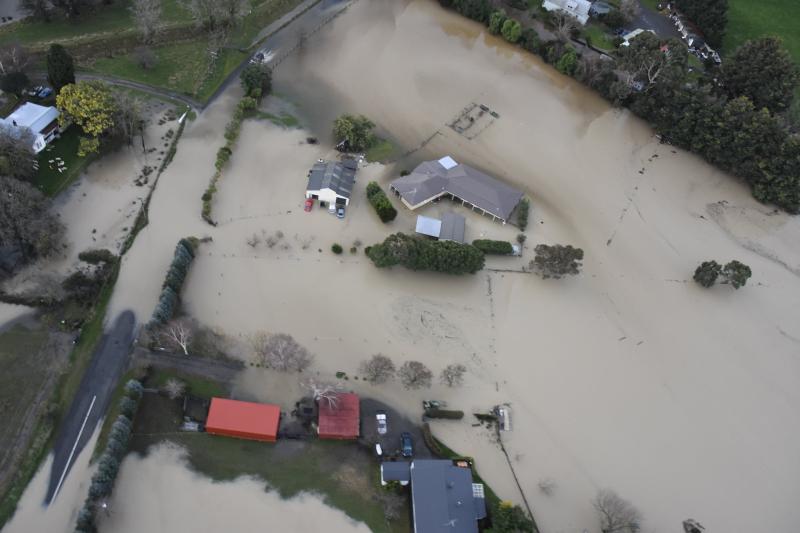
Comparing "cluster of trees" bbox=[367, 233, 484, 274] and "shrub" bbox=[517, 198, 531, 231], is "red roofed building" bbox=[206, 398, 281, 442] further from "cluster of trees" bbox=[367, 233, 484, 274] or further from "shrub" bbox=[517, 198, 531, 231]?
"shrub" bbox=[517, 198, 531, 231]

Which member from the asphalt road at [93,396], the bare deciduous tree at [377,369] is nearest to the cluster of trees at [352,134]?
the bare deciduous tree at [377,369]

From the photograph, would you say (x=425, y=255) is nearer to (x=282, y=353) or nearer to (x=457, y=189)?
(x=457, y=189)

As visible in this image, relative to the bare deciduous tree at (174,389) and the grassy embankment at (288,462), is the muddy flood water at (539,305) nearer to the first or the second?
→ the grassy embankment at (288,462)

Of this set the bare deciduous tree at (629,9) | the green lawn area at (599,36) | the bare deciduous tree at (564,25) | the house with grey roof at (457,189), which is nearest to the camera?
the house with grey roof at (457,189)

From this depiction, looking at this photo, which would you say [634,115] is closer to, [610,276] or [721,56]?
[721,56]

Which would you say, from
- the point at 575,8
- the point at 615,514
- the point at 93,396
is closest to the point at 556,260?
the point at 615,514

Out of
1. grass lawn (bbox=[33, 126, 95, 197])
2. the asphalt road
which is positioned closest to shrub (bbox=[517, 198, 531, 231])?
the asphalt road

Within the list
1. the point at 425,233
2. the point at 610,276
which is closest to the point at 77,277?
the point at 425,233
